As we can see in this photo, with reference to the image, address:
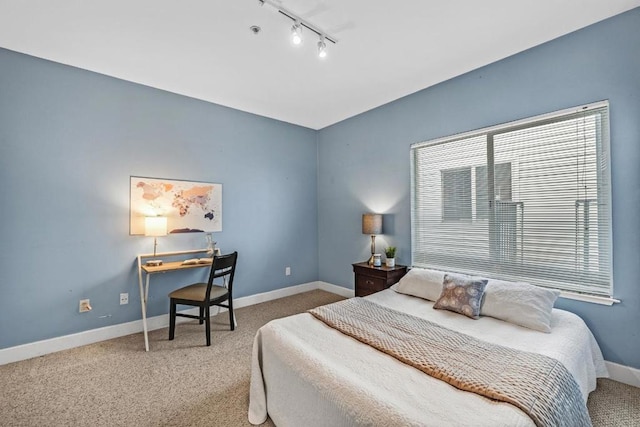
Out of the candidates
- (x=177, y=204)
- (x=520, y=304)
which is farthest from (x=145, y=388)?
(x=520, y=304)

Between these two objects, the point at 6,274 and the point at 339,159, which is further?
the point at 339,159

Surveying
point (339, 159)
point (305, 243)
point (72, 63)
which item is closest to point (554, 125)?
point (339, 159)

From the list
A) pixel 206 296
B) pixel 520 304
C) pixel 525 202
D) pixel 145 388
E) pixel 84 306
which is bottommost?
pixel 145 388

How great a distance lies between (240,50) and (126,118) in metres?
1.55

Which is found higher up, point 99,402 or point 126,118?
point 126,118

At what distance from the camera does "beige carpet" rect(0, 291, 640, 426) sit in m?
1.79

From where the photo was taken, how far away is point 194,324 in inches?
130

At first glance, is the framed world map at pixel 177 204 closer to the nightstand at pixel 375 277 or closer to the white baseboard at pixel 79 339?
the white baseboard at pixel 79 339

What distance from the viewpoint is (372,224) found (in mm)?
3545

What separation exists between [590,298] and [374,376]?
6.69 feet

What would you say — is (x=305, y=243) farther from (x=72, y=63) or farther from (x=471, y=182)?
(x=72, y=63)

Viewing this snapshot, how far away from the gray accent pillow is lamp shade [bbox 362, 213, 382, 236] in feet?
4.04

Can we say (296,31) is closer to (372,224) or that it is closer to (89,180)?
(372,224)

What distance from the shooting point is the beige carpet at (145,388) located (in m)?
1.79
